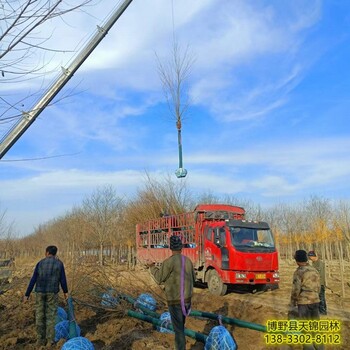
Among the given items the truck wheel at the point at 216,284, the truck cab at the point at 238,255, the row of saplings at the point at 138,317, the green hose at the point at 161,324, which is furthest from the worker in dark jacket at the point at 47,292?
the truck wheel at the point at 216,284

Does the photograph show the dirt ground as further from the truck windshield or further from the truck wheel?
the truck windshield

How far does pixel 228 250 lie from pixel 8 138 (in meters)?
9.67

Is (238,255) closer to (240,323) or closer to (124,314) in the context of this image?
(124,314)

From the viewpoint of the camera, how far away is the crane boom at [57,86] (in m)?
4.41

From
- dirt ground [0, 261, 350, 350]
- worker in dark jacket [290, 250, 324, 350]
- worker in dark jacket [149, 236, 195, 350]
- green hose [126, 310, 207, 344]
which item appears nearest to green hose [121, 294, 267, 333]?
dirt ground [0, 261, 350, 350]

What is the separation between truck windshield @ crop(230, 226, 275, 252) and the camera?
13.1 metres

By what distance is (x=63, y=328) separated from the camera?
7.15 metres

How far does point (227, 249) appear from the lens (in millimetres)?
12898

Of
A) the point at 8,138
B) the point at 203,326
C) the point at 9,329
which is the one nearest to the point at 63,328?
the point at 9,329

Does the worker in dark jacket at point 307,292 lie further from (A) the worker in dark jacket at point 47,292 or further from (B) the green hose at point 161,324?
(A) the worker in dark jacket at point 47,292

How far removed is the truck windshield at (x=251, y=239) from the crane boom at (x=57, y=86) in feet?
30.2

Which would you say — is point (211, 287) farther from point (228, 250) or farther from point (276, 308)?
point (276, 308)

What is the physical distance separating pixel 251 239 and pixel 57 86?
10112 millimetres

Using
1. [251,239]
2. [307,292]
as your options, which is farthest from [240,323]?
[251,239]
